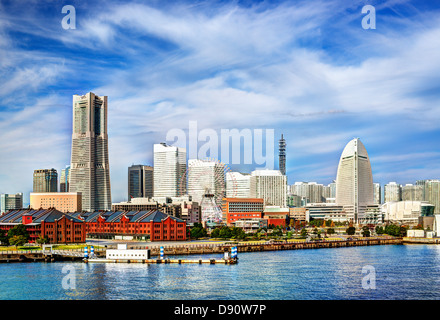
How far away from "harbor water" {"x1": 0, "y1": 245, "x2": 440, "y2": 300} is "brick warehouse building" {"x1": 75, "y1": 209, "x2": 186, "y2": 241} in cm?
2924

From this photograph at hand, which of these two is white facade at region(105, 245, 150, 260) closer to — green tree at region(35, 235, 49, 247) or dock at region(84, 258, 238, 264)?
dock at region(84, 258, 238, 264)

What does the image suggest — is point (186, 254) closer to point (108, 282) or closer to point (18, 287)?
point (108, 282)

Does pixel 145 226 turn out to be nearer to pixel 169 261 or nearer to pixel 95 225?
pixel 95 225

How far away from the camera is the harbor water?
152 feet

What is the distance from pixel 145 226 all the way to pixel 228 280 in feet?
161

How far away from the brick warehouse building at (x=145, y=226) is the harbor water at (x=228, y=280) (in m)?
29.2

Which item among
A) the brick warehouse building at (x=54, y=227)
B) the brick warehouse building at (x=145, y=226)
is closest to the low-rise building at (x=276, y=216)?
the brick warehouse building at (x=145, y=226)

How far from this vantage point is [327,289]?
49719 mm

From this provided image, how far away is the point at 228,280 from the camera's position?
2110 inches

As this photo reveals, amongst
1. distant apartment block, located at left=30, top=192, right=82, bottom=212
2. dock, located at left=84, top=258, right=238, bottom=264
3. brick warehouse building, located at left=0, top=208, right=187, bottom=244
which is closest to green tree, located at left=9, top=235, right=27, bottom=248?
brick warehouse building, located at left=0, top=208, right=187, bottom=244

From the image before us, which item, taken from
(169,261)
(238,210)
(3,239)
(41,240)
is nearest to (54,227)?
(41,240)

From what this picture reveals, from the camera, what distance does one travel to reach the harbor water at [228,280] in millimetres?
46375

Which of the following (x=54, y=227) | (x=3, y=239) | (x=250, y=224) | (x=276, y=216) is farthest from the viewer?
(x=276, y=216)
